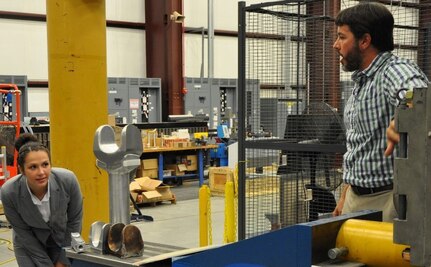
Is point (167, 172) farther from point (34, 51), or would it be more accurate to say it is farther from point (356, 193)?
point (356, 193)

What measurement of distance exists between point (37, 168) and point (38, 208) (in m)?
0.24

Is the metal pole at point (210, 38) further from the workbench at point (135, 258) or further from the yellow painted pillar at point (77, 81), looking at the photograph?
the workbench at point (135, 258)

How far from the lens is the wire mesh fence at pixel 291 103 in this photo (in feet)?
16.2

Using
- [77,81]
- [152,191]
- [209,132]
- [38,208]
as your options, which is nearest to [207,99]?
[209,132]

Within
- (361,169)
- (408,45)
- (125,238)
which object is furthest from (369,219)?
(408,45)

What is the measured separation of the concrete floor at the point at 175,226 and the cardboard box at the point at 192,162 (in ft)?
3.26

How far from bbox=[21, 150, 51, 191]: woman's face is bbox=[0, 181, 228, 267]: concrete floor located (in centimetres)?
308

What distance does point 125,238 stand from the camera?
2.08 meters

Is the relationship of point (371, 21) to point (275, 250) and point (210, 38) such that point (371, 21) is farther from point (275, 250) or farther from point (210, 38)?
point (210, 38)

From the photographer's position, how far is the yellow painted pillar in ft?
13.3

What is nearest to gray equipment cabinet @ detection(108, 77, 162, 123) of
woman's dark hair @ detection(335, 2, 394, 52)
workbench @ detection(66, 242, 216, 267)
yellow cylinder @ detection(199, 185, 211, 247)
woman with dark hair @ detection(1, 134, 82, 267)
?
yellow cylinder @ detection(199, 185, 211, 247)

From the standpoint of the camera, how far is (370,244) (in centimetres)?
155

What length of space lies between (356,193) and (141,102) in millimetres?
10621

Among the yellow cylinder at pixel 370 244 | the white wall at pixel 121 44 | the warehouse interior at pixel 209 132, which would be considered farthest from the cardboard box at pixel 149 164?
the yellow cylinder at pixel 370 244
